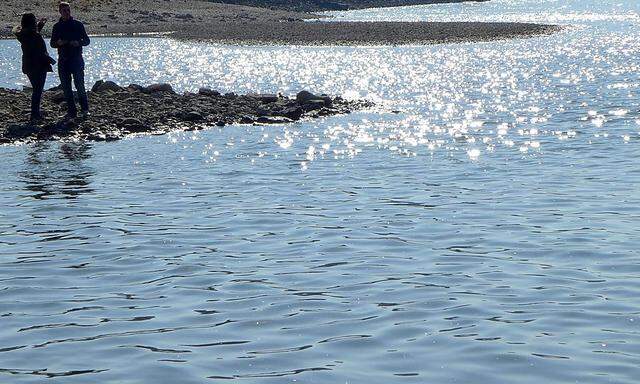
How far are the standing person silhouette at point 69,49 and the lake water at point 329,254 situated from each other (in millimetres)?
1713

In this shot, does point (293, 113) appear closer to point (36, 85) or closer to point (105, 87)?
point (105, 87)

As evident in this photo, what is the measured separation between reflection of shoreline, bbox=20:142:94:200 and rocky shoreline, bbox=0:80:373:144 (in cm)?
109

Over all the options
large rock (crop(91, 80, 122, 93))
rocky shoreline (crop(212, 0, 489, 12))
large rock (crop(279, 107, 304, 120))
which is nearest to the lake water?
large rock (crop(279, 107, 304, 120))

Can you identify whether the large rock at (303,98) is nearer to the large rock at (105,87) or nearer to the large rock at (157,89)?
the large rock at (157,89)

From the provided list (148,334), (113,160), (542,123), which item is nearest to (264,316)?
(148,334)

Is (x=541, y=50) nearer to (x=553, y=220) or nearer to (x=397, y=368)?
(x=553, y=220)

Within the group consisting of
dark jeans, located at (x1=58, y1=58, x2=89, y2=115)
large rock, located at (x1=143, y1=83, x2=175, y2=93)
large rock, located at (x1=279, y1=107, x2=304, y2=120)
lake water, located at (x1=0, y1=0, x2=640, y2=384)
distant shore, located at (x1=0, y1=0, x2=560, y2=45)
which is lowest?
distant shore, located at (x1=0, y1=0, x2=560, y2=45)

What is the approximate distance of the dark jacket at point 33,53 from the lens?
22.4 meters

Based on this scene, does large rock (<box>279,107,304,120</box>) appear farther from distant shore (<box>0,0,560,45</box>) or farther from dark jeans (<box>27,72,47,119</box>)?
distant shore (<box>0,0,560,45</box>)

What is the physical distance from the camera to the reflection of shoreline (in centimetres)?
1714

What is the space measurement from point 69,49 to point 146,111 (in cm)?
320

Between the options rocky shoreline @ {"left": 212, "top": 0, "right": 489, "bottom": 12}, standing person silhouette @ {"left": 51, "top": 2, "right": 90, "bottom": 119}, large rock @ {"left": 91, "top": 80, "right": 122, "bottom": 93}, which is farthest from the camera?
rocky shoreline @ {"left": 212, "top": 0, "right": 489, "bottom": 12}

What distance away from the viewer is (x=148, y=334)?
376 inches

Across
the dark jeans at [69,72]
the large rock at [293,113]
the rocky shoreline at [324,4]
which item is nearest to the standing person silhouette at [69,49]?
the dark jeans at [69,72]
